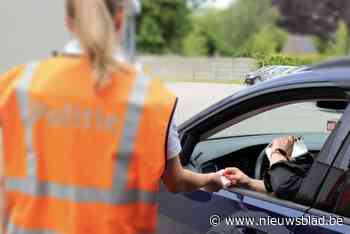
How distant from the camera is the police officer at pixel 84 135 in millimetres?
1539

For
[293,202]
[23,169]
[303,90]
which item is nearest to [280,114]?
[303,90]

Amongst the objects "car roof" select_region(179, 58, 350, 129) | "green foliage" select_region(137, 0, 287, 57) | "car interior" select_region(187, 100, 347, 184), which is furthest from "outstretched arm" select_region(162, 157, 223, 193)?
"green foliage" select_region(137, 0, 287, 57)

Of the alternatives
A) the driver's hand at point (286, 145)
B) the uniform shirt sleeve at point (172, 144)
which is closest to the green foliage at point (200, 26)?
the driver's hand at point (286, 145)

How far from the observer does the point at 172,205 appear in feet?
9.24

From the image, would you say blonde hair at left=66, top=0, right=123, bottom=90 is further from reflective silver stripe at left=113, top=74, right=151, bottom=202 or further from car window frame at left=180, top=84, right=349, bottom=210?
car window frame at left=180, top=84, right=349, bottom=210

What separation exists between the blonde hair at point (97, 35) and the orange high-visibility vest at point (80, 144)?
3 cm

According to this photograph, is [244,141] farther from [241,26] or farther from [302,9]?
[302,9]

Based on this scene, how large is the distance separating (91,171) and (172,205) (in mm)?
1295

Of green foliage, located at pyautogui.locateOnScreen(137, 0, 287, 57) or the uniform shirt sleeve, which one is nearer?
the uniform shirt sleeve

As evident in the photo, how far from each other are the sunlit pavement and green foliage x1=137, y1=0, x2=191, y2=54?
45492 mm

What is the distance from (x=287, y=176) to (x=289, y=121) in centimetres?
43

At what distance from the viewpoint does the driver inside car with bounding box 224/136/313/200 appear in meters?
2.42

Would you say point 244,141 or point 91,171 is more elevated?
point 91,171

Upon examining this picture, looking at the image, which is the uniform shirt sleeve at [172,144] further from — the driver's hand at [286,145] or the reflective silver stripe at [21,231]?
the driver's hand at [286,145]
